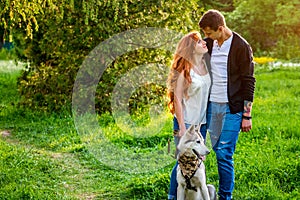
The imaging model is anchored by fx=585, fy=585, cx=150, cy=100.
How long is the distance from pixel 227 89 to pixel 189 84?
1.18ft

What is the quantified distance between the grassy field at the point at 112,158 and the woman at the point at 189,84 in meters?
1.22

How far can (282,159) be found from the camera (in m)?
7.04

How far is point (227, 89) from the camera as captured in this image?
517 centimetres

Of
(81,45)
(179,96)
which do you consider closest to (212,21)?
(179,96)

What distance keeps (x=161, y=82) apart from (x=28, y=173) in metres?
4.37

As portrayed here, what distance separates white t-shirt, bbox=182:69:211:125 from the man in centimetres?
10

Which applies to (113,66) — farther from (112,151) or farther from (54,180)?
(54,180)

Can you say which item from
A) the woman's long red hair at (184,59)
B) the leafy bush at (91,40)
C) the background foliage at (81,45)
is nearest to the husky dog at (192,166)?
the woman's long red hair at (184,59)

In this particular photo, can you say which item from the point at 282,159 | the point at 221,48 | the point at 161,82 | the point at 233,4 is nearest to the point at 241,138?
the point at 282,159

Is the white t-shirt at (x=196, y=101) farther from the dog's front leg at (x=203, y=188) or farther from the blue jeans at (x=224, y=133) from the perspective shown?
the dog's front leg at (x=203, y=188)

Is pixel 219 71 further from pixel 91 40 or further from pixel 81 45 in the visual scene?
pixel 81 45

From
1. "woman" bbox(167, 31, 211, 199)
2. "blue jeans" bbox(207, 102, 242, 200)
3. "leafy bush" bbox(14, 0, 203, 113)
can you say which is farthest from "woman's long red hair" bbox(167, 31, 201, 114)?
"leafy bush" bbox(14, 0, 203, 113)

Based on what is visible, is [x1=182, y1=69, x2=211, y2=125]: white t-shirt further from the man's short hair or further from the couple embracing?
the man's short hair

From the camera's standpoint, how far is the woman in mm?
5035
